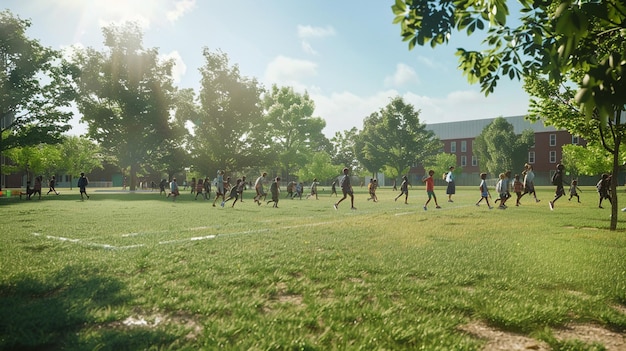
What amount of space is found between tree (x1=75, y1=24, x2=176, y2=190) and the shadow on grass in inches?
1662

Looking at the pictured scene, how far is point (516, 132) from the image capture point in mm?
84875

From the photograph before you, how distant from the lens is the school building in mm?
76000

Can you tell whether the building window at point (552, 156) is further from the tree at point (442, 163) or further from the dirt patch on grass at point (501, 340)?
the dirt patch on grass at point (501, 340)

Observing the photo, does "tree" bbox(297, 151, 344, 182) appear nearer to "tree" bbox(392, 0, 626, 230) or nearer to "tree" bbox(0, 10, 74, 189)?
"tree" bbox(0, 10, 74, 189)

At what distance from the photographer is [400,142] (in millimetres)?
68125

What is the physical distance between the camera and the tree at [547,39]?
2.11m

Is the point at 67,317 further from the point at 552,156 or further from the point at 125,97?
the point at 552,156

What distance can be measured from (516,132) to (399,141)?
36.4 metres

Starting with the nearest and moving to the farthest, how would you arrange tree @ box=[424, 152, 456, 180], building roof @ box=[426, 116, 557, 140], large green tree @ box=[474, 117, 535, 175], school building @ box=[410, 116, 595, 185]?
large green tree @ box=[474, 117, 535, 175] < school building @ box=[410, 116, 595, 185] < tree @ box=[424, 152, 456, 180] < building roof @ box=[426, 116, 557, 140]

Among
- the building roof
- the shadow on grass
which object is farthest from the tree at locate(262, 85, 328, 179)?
the shadow on grass

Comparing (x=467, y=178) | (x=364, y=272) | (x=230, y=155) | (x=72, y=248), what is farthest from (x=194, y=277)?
(x=467, y=178)

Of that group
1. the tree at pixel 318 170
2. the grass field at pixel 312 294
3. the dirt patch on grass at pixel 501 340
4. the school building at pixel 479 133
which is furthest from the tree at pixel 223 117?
the school building at pixel 479 133

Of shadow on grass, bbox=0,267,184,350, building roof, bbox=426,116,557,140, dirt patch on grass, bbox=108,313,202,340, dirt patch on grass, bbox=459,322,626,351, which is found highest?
building roof, bbox=426,116,557,140

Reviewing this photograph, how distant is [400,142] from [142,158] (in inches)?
1770
